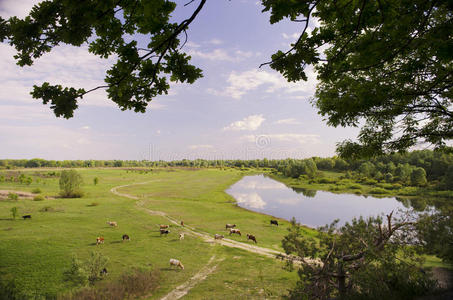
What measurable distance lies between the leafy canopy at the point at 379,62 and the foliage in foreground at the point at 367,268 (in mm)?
3795

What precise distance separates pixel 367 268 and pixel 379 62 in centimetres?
719

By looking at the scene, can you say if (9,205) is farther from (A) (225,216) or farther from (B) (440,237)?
(B) (440,237)

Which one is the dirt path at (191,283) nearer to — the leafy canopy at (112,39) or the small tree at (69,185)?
the leafy canopy at (112,39)

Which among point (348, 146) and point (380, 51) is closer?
point (380, 51)

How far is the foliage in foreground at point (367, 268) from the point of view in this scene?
22.2 ft

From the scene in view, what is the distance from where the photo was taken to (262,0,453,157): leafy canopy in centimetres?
421

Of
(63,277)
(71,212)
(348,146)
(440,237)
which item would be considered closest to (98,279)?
(63,277)

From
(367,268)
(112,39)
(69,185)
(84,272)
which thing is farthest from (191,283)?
(69,185)

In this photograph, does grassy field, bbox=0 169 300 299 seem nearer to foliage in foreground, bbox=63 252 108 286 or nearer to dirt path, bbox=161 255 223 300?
dirt path, bbox=161 255 223 300

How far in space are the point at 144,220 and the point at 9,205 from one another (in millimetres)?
27433

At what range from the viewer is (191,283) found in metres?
15.4

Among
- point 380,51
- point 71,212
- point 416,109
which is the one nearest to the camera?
point 380,51

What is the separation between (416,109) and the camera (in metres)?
8.52

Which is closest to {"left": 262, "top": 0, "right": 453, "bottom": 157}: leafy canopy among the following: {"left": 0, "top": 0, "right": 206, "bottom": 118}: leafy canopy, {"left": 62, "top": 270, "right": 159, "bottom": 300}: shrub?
{"left": 0, "top": 0, "right": 206, "bottom": 118}: leafy canopy
